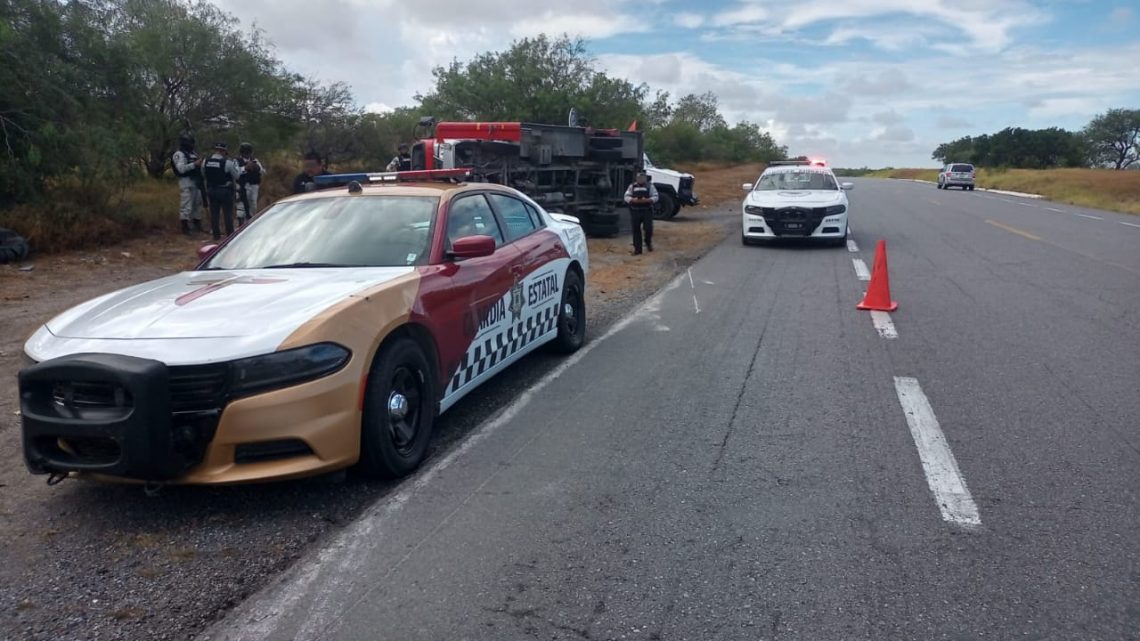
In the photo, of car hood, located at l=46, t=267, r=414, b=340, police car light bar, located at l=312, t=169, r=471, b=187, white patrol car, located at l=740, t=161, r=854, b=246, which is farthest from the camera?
white patrol car, located at l=740, t=161, r=854, b=246

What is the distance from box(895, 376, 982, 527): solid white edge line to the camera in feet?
15.0

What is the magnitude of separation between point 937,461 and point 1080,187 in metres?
52.4

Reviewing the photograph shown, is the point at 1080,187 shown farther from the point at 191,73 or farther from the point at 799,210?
the point at 191,73

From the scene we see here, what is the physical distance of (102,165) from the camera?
43.1ft

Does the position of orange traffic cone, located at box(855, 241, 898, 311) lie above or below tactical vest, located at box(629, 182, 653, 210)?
below

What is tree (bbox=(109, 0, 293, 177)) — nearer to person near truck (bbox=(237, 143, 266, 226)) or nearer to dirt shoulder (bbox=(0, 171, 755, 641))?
person near truck (bbox=(237, 143, 266, 226))

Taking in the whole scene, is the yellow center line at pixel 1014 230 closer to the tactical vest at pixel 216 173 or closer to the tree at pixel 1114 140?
the tactical vest at pixel 216 173

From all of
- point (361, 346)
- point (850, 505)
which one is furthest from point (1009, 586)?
point (361, 346)

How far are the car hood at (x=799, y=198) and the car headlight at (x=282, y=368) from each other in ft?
46.2

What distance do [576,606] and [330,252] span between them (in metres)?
3.16

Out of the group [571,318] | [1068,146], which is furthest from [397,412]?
[1068,146]

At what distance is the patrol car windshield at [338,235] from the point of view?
5.87 m

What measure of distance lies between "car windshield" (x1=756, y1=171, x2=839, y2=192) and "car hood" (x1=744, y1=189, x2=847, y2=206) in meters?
0.28

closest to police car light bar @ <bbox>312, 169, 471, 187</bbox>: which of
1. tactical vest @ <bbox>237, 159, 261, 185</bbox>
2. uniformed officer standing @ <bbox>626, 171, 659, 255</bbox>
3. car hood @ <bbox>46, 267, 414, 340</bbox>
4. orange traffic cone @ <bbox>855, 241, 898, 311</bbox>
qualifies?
car hood @ <bbox>46, 267, 414, 340</bbox>
